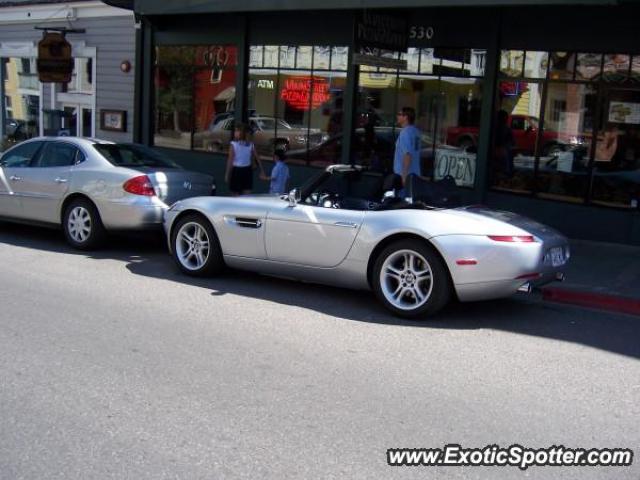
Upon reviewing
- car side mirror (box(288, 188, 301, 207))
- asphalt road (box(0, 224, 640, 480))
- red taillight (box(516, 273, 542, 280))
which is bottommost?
asphalt road (box(0, 224, 640, 480))

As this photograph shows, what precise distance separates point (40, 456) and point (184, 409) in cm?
90

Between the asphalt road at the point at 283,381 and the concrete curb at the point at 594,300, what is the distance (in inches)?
12.8

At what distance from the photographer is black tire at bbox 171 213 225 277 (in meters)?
8.27

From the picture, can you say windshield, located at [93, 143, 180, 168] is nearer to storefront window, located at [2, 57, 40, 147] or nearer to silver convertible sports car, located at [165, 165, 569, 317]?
silver convertible sports car, located at [165, 165, 569, 317]

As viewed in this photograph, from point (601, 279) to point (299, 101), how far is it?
25.1 feet

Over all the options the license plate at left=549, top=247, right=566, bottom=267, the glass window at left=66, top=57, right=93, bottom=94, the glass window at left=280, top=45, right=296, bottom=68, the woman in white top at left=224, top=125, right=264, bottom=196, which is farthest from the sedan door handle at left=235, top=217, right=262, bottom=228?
the glass window at left=66, top=57, right=93, bottom=94

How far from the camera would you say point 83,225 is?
390 inches

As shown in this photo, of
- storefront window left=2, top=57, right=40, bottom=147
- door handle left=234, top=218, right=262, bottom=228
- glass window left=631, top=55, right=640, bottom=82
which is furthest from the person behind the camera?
storefront window left=2, top=57, right=40, bottom=147

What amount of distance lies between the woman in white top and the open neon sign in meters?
3.08

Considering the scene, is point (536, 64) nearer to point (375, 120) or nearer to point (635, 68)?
point (635, 68)

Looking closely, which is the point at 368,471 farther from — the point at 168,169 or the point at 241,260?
the point at 168,169

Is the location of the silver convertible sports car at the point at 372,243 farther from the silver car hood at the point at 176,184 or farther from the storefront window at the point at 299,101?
the storefront window at the point at 299,101

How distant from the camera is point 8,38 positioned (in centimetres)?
2197

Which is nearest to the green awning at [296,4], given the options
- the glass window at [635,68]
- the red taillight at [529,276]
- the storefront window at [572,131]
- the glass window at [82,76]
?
the glass window at [635,68]
